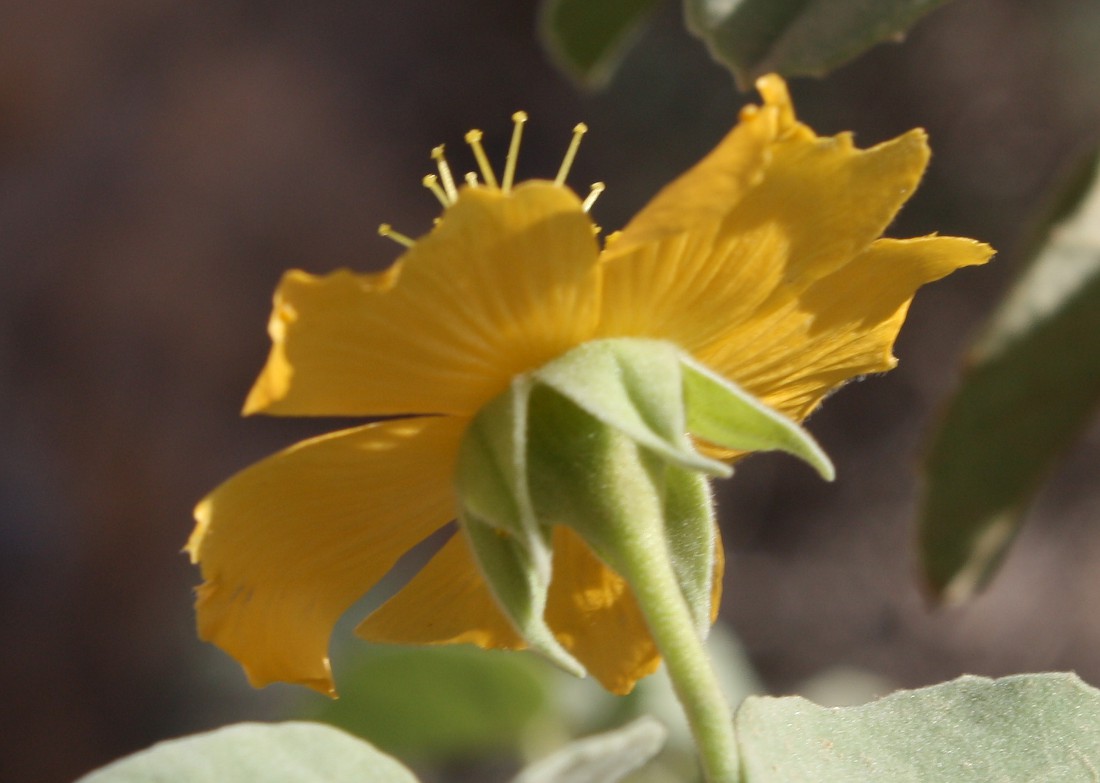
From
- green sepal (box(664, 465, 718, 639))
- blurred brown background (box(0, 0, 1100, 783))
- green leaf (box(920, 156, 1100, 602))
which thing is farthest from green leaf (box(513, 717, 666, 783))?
blurred brown background (box(0, 0, 1100, 783))

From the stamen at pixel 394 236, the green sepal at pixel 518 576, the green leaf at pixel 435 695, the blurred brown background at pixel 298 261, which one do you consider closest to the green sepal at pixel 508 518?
the green sepal at pixel 518 576

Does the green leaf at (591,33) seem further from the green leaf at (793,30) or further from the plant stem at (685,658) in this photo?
the plant stem at (685,658)

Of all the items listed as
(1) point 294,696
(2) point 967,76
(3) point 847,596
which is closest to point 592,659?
(1) point 294,696

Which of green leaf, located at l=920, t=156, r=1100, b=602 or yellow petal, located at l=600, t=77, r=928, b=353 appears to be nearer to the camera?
yellow petal, located at l=600, t=77, r=928, b=353

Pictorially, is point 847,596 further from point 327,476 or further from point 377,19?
point 327,476

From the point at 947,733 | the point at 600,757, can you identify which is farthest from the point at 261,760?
the point at 947,733

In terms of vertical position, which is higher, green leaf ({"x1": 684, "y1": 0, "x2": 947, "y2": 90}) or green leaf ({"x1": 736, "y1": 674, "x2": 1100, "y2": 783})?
green leaf ({"x1": 684, "y1": 0, "x2": 947, "y2": 90})

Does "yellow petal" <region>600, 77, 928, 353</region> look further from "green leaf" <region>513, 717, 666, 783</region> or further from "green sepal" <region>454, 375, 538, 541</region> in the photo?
"green leaf" <region>513, 717, 666, 783</region>
